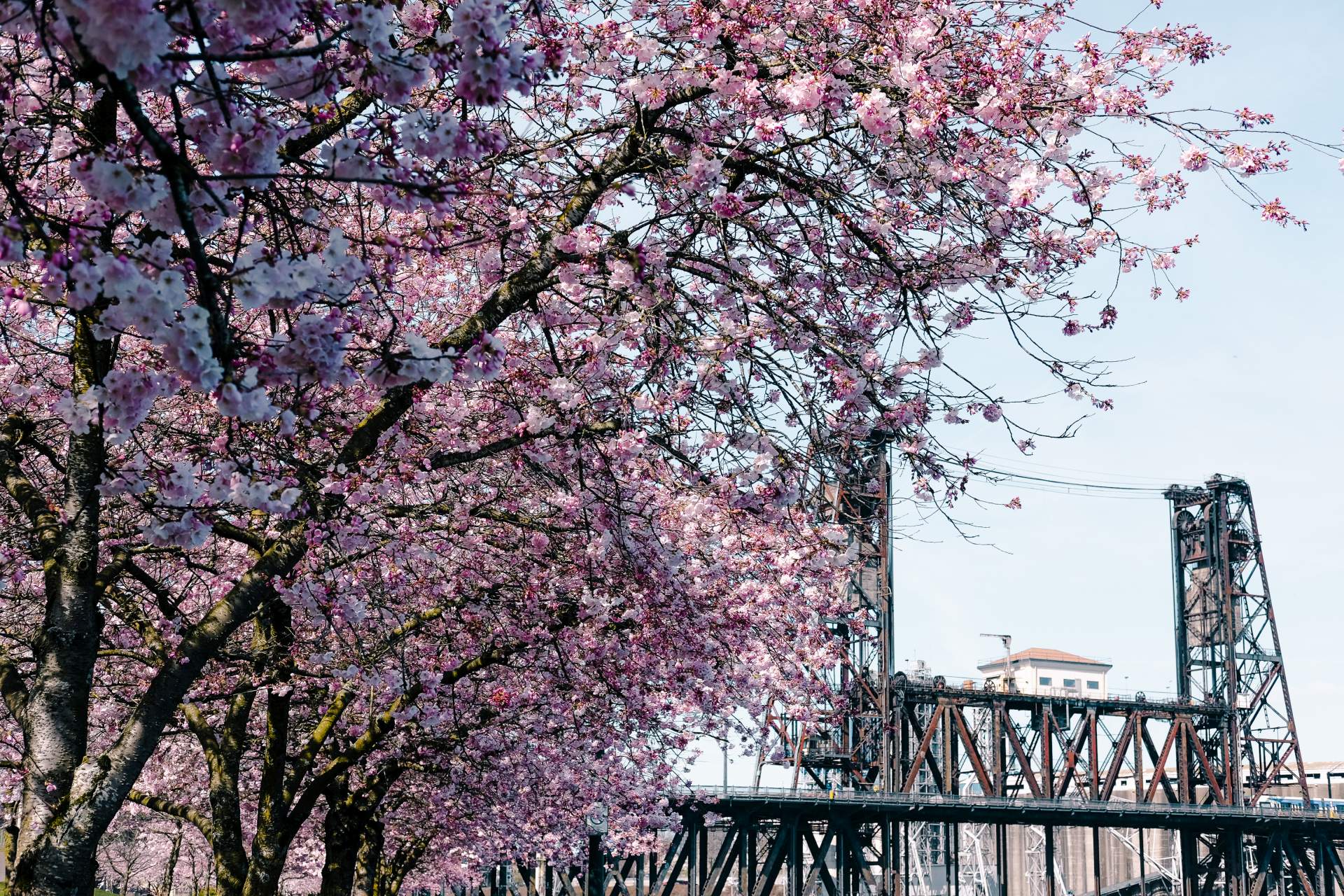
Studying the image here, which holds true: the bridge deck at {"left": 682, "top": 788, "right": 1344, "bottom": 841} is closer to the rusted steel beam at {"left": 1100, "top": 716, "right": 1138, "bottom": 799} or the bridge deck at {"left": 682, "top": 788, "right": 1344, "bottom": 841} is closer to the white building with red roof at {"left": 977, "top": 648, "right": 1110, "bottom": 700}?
the rusted steel beam at {"left": 1100, "top": 716, "right": 1138, "bottom": 799}

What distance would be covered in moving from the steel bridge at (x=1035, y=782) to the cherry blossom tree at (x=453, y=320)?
1123 inches

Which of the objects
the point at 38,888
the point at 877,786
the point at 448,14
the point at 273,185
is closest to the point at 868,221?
the point at 448,14

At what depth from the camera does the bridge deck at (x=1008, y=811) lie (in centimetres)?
4750

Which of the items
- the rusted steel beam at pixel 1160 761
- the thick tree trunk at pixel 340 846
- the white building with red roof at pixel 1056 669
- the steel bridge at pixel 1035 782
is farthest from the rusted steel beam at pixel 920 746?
the white building with red roof at pixel 1056 669

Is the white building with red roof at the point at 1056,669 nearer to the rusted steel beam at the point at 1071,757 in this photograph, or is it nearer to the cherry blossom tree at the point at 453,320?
the rusted steel beam at the point at 1071,757

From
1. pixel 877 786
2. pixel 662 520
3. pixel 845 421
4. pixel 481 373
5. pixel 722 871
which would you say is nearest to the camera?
pixel 481 373

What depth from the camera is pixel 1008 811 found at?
53.9 m

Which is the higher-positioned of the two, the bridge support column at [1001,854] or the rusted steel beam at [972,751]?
Result: the rusted steel beam at [972,751]

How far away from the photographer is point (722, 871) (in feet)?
157

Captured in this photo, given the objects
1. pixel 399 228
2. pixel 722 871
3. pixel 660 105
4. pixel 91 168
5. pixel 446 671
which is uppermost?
pixel 399 228

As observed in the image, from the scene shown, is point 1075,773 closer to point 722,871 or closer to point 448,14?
point 722,871

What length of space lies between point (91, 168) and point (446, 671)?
7916mm

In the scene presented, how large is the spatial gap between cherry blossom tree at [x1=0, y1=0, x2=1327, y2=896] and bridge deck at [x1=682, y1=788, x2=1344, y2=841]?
30.4 m

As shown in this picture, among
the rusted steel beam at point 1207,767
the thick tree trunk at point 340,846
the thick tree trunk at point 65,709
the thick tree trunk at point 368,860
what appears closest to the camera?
the thick tree trunk at point 65,709
